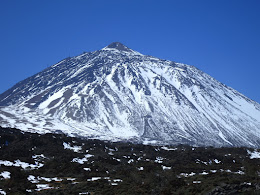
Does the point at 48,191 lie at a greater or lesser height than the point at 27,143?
lesser

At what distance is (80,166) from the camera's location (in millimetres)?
39875

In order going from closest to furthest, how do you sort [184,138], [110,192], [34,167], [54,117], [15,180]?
[110,192] < [15,180] < [34,167] < [184,138] < [54,117]

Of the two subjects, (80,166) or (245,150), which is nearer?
(80,166)

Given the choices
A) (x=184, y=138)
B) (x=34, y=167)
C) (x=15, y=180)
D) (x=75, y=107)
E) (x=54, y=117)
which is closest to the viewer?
(x=15, y=180)

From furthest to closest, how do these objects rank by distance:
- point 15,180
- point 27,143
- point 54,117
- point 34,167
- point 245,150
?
point 54,117, point 245,150, point 27,143, point 34,167, point 15,180

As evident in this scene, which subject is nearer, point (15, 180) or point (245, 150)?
point (15, 180)

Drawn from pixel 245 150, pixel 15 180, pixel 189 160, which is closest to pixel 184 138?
pixel 245 150

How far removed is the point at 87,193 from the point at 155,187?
5327 millimetres

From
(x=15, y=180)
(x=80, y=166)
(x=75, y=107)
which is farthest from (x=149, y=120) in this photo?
(x=15, y=180)

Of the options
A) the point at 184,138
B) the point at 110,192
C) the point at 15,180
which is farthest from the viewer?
the point at 184,138

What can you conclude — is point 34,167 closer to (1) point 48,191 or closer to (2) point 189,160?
(1) point 48,191

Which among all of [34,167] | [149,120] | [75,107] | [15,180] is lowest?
[15,180]

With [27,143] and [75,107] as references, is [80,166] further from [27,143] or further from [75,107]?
[75,107]

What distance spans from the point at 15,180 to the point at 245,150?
48928 mm
